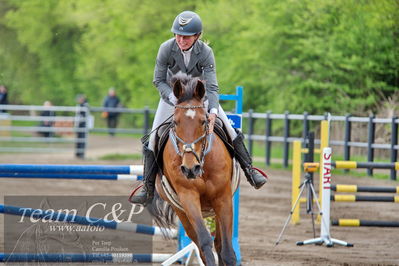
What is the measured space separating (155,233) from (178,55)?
2.20 m

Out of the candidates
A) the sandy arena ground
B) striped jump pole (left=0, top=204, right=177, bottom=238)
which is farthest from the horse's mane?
striped jump pole (left=0, top=204, right=177, bottom=238)

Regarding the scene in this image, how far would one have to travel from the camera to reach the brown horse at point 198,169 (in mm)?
7000

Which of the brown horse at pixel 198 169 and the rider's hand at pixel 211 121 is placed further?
the rider's hand at pixel 211 121

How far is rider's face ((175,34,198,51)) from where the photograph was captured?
24.9 feet

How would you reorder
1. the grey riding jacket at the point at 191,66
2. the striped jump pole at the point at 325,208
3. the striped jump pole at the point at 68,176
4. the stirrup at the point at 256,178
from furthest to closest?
the striped jump pole at the point at 325,208 < the striped jump pole at the point at 68,176 < the stirrup at the point at 256,178 < the grey riding jacket at the point at 191,66

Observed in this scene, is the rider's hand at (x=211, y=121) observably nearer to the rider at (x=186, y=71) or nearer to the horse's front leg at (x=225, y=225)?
the rider at (x=186, y=71)

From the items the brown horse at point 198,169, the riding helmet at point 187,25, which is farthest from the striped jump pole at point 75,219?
the riding helmet at point 187,25

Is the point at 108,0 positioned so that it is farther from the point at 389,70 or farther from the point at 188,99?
the point at 188,99

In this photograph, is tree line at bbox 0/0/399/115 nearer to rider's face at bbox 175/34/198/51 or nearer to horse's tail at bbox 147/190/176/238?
horse's tail at bbox 147/190/176/238

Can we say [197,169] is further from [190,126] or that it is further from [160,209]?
[160,209]

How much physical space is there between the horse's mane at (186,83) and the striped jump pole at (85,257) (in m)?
2.14

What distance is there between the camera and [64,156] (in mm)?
24719

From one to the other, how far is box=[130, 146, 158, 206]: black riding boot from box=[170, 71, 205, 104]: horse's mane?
2.62ft

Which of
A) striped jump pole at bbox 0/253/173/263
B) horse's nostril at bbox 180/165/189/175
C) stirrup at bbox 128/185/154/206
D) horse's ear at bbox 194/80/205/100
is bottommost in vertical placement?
striped jump pole at bbox 0/253/173/263
